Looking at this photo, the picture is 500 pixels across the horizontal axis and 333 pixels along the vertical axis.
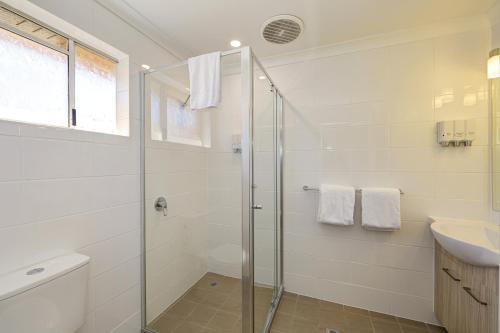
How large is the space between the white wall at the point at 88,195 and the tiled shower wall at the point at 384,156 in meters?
1.31

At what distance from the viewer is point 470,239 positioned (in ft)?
4.54

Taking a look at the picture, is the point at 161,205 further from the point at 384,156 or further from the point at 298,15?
the point at 384,156

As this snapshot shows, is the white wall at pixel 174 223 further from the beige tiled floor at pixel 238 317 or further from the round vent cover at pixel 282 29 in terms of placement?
the round vent cover at pixel 282 29

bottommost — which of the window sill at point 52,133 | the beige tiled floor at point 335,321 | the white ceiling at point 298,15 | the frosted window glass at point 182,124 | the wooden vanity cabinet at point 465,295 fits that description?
the beige tiled floor at point 335,321

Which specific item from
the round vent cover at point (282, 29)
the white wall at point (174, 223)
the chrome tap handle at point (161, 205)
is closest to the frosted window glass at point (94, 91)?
the white wall at point (174, 223)

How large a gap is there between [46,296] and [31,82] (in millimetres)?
1058

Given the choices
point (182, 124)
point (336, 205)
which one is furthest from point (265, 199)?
point (182, 124)

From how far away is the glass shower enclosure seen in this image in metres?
1.31

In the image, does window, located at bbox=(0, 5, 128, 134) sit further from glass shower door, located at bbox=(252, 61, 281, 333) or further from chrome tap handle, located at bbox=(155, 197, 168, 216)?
glass shower door, located at bbox=(252, 61, 281, 333)

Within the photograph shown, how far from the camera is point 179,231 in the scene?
1671 mm

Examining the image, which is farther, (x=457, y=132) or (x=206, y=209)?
(x=206, y=209)

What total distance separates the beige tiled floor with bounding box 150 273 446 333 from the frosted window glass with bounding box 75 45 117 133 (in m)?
1.37

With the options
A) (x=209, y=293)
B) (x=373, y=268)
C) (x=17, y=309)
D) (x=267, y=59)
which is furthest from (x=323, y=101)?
(x=17, y=309)

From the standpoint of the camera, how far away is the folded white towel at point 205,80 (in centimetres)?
127
